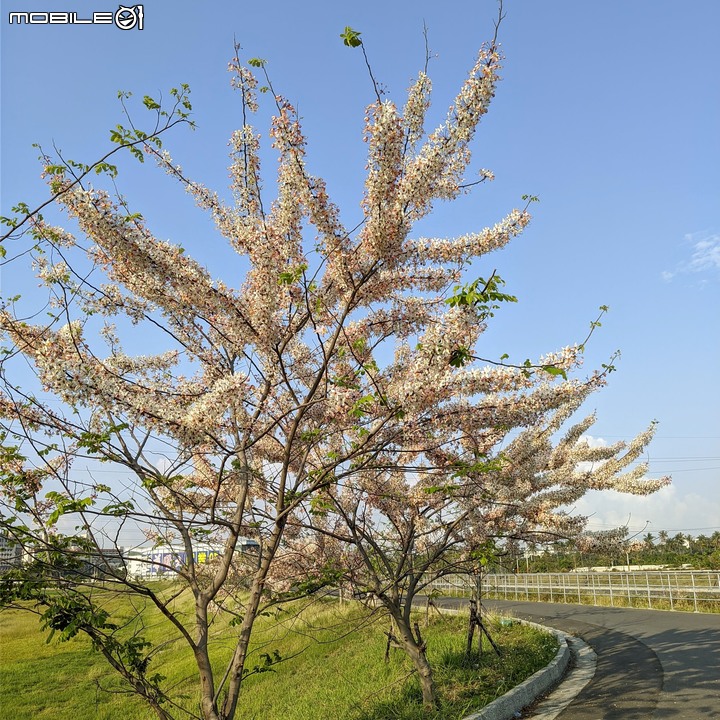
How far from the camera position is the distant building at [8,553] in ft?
16.9

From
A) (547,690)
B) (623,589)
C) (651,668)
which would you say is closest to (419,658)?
(547,690)

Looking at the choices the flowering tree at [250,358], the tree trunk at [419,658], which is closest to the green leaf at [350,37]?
the flowering tree at [250,358]

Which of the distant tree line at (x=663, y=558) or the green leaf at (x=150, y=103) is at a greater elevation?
the green leaf at (x=150, y=103)

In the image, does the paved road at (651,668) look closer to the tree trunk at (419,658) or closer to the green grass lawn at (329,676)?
the green grass lawn at (329,676)

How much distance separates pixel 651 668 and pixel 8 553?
10.6 m

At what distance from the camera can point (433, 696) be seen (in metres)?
7.95

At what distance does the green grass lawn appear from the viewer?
28.0 feet

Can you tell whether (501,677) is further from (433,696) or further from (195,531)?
A: (195,531)

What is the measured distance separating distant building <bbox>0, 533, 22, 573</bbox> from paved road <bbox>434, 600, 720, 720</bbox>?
22.1 ft

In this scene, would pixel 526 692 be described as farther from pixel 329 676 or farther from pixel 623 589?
pixel 623 589

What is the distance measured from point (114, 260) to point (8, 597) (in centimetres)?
304

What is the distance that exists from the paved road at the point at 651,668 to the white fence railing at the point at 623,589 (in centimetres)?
348

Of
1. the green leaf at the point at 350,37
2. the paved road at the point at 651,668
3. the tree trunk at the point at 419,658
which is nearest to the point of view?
the green leaf at the point at 350,37

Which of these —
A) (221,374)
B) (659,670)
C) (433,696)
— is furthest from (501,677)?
(221,374)
